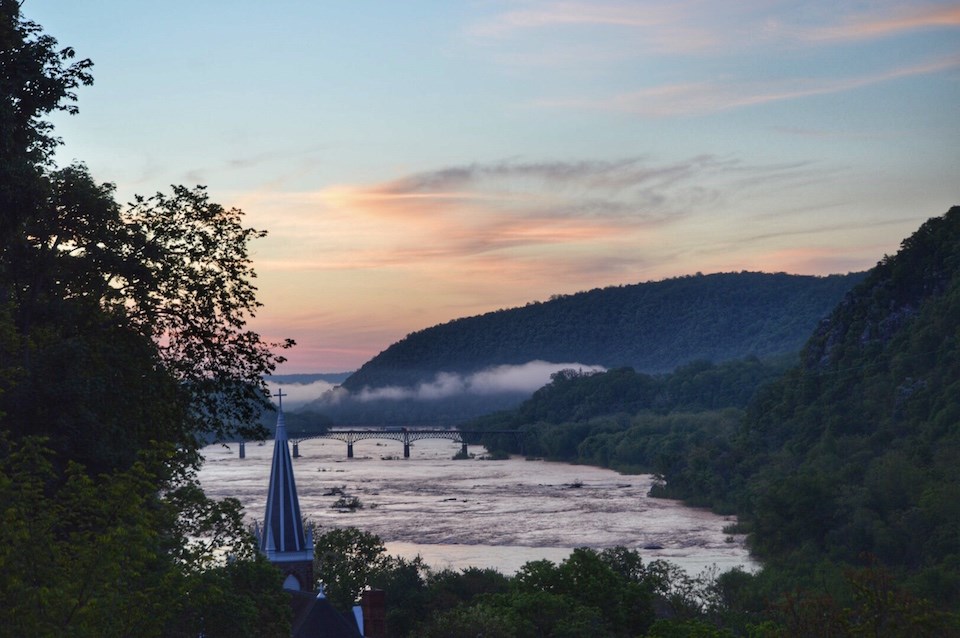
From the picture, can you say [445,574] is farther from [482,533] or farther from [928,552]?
[482,533]

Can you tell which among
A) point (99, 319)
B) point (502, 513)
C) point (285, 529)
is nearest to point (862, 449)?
point (502, 513)

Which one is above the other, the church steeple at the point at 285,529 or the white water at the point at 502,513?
the church steeple at the point at 285,529

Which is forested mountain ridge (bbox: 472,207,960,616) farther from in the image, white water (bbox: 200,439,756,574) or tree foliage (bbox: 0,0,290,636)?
tree foliage (bbox: 0,0,290,636)

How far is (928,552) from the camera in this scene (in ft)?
211

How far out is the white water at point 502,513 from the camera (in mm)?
75438

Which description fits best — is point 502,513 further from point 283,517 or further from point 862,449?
point 283,517

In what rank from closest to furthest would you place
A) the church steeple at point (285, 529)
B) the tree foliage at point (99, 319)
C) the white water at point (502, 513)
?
the tree foliage at point (99, 319) < the church steeple at point (285, 529) < the white water at point (502, 513)

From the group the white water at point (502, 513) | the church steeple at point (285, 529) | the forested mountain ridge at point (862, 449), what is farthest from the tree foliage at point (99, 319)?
the forested mountain ridge at point (862, 449)

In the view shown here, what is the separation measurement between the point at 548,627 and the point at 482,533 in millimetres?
41275

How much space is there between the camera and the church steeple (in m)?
41.6

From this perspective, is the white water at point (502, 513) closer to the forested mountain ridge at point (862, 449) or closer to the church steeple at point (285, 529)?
the forested mountain ridge at point (862, 449)

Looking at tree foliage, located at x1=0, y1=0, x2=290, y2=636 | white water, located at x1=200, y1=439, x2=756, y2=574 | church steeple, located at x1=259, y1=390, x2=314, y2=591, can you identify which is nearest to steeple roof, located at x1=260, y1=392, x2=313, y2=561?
church steeple, located at x1=259, y1=390, x2=314, y2=591

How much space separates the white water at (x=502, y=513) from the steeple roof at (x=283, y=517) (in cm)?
622

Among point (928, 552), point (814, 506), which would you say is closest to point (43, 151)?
point (928, 552)
